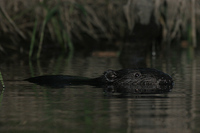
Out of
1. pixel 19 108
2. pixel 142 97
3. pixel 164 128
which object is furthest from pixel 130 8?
pixel 164 128

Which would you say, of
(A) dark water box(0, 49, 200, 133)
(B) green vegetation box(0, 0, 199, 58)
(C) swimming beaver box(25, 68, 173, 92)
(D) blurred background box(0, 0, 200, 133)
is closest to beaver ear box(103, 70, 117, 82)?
(C) swimming beaver box(25, 68, 173, 92)

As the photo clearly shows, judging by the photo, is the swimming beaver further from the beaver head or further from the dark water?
the dark water

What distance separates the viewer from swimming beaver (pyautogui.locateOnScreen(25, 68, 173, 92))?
648cm

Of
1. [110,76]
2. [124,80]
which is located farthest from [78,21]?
[124,80]

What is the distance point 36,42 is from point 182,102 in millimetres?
8155

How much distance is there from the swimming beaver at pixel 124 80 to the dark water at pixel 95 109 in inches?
8.9

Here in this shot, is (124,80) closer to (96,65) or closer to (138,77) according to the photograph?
(138,77)

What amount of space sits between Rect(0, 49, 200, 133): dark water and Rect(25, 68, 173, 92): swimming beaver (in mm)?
225

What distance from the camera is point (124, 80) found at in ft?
22.1

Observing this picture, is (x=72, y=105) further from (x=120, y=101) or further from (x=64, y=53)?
(x=64, y=53)

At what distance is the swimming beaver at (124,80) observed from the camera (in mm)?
6484

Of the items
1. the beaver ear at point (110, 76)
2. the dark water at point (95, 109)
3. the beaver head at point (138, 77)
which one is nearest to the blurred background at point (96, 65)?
the dark water at point (95, 109)

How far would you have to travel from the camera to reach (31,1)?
1284 cm

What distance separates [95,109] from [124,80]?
7.41 ft
